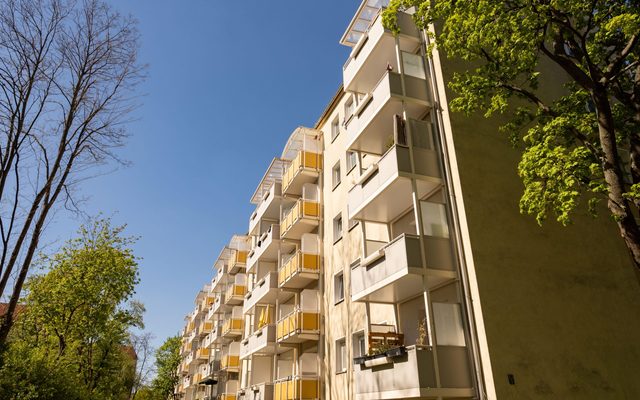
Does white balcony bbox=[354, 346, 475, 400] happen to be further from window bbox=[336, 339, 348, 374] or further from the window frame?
the window frame

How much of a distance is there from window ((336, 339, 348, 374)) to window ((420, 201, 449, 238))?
7.06 meters

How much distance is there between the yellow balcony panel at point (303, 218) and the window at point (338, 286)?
386cm

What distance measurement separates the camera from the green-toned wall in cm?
1110

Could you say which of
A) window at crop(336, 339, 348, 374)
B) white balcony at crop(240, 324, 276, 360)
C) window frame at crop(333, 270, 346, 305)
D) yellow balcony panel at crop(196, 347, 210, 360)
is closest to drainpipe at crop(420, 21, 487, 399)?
window at crop(336, 339, 348, 374)

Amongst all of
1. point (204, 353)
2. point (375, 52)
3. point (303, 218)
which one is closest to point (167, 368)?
point (204, 353)

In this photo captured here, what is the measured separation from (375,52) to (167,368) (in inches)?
2511

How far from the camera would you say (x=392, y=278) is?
12.7 m

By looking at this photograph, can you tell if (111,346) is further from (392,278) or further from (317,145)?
(392,278)

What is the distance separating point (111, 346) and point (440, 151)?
93.0 feet

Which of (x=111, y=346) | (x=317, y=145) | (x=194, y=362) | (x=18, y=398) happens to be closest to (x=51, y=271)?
(x=111, y=346)

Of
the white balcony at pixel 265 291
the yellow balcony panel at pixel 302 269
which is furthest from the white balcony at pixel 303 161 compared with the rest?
the white balcony at pixel 265 291

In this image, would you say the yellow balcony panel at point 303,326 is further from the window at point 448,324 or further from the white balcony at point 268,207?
the window at point 448,324

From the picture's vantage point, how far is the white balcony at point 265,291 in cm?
2425

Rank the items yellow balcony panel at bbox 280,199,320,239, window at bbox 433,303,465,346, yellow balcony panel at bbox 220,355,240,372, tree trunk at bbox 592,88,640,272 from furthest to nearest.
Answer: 1. yellow balcony panel at bbox 220,355,240,372
2. yellow balcony panel at bbox 280,199,320,239
3. window at bbox 433,303,465,346
4. tree trunk at bbox 592,88,640,272
